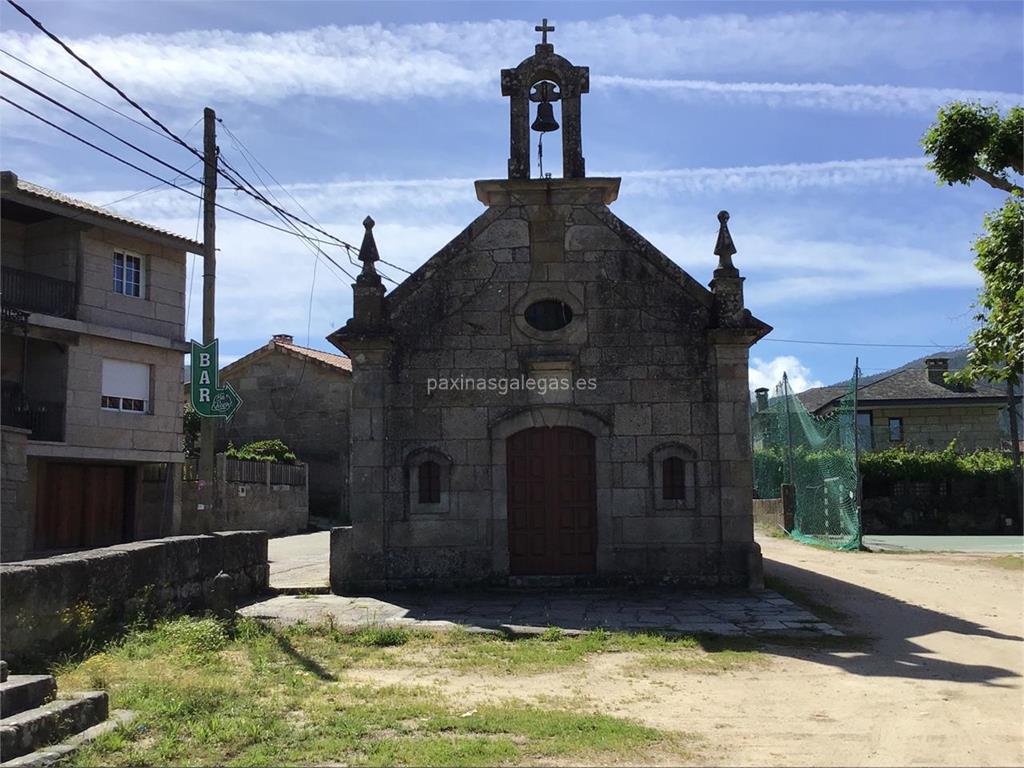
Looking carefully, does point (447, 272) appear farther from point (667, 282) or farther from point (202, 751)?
point (202, 751)

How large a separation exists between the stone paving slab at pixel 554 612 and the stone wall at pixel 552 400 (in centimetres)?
67

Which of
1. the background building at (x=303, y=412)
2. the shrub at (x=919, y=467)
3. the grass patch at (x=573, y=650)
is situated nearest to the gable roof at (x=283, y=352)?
the background building at (x=303, y=412)

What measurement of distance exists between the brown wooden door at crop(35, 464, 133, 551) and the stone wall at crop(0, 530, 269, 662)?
12.0 meters

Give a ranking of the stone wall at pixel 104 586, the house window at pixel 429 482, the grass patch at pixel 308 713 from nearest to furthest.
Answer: the grass patch at pixel 308 713
the stone wall at pixel 104 586
the house window at pixel 429 482

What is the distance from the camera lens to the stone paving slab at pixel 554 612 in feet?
32.3

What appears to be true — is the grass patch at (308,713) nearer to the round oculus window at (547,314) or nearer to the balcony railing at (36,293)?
the round oculus window at (547,314)

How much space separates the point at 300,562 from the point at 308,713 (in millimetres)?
11609

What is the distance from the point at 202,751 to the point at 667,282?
948 cm

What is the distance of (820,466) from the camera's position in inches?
857

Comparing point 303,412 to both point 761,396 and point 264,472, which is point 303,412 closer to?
point 264,472

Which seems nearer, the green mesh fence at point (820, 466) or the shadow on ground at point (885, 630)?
the shadow on ground at point (885, 630)

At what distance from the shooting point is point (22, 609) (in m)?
7.10

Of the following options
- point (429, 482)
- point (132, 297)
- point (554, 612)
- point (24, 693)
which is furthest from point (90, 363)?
point (24, 693)

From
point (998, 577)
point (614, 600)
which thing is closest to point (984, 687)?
point (614, 600)
